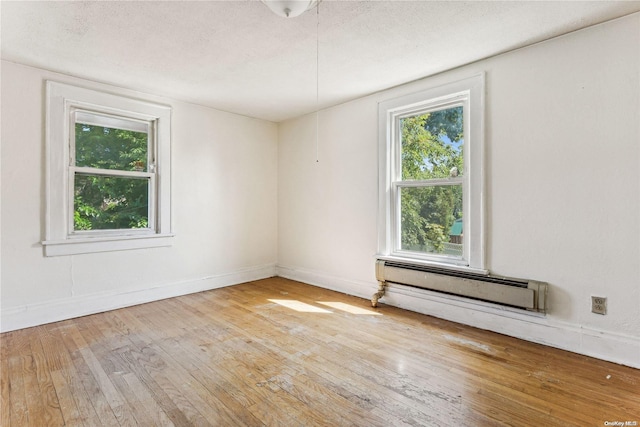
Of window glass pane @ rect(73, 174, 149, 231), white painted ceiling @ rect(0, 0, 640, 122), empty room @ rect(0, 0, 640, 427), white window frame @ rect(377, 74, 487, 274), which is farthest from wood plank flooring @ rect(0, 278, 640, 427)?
white painted ceiling @ rect(0, 0, 640, 122)

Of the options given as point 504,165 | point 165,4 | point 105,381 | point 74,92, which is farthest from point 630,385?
point 74,92

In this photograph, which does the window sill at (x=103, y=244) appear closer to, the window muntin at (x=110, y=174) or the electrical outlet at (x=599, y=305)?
the window muntin at (x=110, y=174)

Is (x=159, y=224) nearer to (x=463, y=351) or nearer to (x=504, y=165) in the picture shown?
(x=463, y=351)

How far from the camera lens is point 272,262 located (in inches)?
196

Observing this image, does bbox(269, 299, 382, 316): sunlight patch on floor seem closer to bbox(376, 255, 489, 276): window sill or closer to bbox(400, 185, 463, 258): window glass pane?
bbox(376, 255, 489, 276): window sill

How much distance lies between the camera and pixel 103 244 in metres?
3.32

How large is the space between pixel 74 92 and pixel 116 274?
1.94m

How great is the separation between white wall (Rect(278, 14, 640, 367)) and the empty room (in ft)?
0.05

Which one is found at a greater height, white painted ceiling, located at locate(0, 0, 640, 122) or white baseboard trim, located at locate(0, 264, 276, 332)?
white painted ceiling, located at locate(0, 0, 640, 122)

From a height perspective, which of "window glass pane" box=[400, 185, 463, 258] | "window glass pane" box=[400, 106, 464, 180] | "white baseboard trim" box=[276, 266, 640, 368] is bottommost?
"white baseboard trim" box=[276, 266, 640, 368]

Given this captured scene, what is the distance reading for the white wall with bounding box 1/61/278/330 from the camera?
2.84 m

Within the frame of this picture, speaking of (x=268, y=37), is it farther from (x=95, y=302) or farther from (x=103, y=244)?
(x=95, y=302)

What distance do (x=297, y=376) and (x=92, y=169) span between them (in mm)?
3027

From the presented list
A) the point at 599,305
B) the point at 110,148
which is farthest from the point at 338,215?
the point at 110,148
